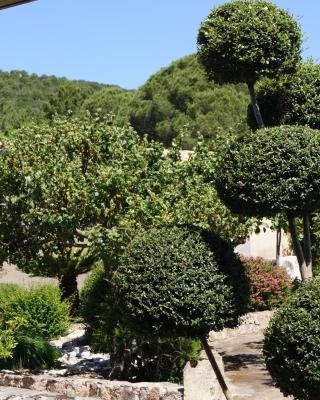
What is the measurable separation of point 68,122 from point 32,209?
1.94 meters

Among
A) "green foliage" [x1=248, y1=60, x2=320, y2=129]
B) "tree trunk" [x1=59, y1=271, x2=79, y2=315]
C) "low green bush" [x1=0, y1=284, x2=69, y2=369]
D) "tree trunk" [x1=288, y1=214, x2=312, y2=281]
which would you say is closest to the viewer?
"tree trunk" [x1=288, y1=214, x2=312, y2=281]

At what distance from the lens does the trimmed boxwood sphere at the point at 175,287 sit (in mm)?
6832

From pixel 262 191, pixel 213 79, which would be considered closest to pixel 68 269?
pixel 213 79

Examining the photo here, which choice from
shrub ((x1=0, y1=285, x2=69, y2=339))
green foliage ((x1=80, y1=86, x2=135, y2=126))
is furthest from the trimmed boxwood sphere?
green foliage ((x1=80, y1=86, x2=135, y2=126))

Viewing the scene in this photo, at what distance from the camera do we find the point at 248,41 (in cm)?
735

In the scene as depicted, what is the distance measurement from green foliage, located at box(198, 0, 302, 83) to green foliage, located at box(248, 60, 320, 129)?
18cm

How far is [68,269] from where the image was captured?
1569cm

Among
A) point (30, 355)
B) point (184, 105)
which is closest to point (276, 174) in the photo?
point (30, 355)

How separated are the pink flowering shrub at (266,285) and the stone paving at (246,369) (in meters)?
1.17

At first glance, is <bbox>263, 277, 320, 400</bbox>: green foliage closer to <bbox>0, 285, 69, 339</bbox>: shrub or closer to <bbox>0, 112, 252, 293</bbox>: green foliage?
<bbox>0, 112, 252, 293</bbox>: green foliage

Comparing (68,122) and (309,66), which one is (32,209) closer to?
(68,122)

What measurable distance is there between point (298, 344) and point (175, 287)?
1.30 metres

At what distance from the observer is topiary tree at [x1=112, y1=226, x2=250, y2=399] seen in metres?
6.83

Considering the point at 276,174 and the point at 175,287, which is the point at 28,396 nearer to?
the point at 175,287
